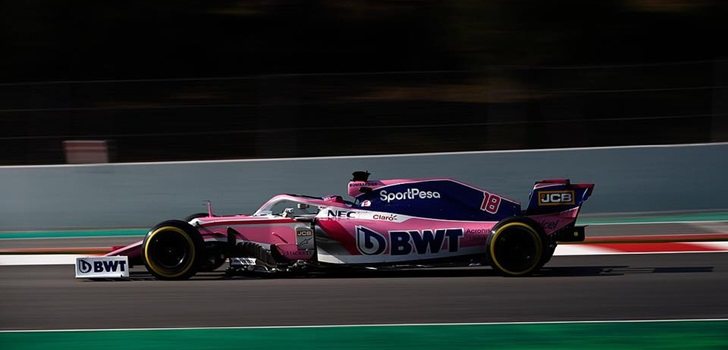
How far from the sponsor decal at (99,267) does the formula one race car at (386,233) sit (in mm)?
19

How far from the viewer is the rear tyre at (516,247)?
9.93m

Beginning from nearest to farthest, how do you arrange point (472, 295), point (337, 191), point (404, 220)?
point (472, 295)
point (404, 220)
point (337, 191)

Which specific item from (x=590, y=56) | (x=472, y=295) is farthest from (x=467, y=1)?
(x=472, y=295)

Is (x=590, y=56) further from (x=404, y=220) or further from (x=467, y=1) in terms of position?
(x=404, y=220)

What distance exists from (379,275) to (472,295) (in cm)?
165

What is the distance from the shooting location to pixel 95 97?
52.4 ft

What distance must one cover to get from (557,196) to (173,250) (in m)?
3.73

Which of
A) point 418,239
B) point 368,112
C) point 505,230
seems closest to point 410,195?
point 418,239

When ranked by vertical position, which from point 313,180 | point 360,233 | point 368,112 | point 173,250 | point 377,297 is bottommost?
point 377,297

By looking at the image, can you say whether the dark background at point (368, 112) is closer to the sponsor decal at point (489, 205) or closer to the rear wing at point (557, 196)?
the sponsor decal at point (489, 205)

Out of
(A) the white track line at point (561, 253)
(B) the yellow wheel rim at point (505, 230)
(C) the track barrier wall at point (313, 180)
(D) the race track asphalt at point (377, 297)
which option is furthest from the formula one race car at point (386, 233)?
(C) the track barrier wall at point (313, 180)

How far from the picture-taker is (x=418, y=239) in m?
10.1

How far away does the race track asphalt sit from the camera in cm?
830

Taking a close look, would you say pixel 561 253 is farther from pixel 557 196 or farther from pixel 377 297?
pixel 377 297
